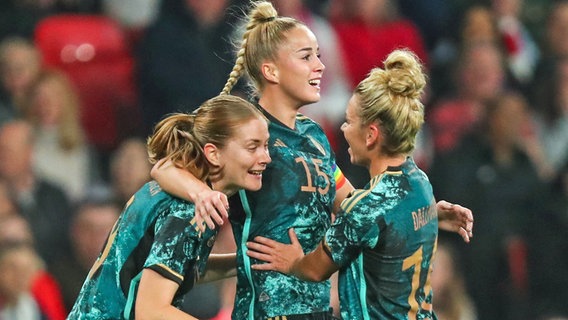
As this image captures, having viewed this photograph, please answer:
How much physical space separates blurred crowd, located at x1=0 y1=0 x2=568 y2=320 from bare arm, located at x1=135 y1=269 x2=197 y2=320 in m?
3.25

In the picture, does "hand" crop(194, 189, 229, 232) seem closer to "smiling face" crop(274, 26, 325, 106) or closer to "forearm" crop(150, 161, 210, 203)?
Result: "forearm" crop(150, 161, 210, 203)

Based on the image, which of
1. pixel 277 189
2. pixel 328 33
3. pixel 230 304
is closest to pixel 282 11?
pixel 328 33

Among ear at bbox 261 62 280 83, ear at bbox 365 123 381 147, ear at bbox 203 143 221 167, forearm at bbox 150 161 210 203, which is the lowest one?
forearm at bbox 150 161 210 203

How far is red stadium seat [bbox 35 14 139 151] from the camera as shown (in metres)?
8.99

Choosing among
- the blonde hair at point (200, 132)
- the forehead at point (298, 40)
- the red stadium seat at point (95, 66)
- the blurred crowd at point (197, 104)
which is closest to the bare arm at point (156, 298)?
the blonde hair at point (200, 132)

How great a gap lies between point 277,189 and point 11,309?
3.06 meters

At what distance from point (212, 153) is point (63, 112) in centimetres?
387

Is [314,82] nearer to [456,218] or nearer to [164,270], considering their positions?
[456,218]

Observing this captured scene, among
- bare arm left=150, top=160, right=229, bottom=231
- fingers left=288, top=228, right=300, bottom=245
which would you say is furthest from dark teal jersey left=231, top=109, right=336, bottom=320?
bare arm left=150, top=160, right=229, bottom=231

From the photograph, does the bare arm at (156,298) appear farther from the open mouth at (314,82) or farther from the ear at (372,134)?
the open mouth at (314,82)

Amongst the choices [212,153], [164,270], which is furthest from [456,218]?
[164,270]

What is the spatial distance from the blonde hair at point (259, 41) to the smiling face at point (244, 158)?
375mm

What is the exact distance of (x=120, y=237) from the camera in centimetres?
484

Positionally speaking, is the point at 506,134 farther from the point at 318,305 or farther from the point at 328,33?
the point at 318,305
